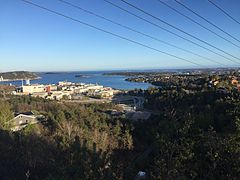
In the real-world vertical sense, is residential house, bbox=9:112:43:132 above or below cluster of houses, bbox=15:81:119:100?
above

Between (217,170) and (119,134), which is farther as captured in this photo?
(119,134)

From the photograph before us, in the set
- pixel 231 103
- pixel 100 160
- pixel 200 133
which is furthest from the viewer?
pixel 231 103

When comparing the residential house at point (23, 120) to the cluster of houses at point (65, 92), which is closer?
the residential house at point (23, 120)

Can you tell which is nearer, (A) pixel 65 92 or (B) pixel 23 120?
(B) pixel 23 120

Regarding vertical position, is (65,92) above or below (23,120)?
below

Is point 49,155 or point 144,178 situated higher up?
point 144,178

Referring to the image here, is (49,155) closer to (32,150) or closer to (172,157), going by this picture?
(32,150)

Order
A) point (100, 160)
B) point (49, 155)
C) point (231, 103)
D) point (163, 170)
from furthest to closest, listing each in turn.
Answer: point (231, 103)
point (49, 155)
point (100, 160)
point (163, 170)

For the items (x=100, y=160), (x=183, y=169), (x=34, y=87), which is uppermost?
(x=183, y=169)

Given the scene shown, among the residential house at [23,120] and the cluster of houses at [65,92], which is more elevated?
the residential house at [23,120]

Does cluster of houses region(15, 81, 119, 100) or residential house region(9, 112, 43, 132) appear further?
cluster of houses region(15, 81, 119, 100)

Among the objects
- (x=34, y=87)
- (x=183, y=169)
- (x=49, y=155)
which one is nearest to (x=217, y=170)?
(x=183, y=169)
